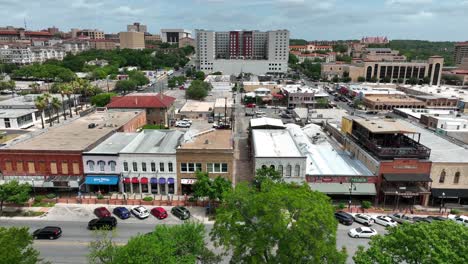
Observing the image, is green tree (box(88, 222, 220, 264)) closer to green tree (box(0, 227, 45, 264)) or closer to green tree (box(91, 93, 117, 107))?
green tree (box(0, 227, 45, 264))

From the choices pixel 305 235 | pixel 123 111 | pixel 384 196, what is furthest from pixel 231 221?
pixel 123 111

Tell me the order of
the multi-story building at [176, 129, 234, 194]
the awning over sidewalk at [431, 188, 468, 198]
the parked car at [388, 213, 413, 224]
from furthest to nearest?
the multi-story building at [176, 129, 234, 194] < the awning over sidewalk at [431, 188, 468, 198] < the parked car at [388, 213, 413, 224]

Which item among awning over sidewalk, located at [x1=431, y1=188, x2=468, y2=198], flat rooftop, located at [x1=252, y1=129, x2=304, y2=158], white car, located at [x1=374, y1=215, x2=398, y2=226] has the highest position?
flat rooftop, located at [x1=252, y1=129, x2=304, y2=158]

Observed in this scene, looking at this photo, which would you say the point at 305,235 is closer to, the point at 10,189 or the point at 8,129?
the point at 10,189

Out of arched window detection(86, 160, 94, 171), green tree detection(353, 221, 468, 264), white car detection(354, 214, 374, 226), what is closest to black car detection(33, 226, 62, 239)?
arched window detection(86, 160, 94, 171)

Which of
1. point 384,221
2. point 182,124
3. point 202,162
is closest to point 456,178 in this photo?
point 384,221

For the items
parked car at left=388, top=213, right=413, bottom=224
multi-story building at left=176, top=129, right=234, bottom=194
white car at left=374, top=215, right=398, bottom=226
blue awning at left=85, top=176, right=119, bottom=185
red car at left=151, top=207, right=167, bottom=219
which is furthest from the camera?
blue awning at left=85, top=176, right=119, bottom=185
